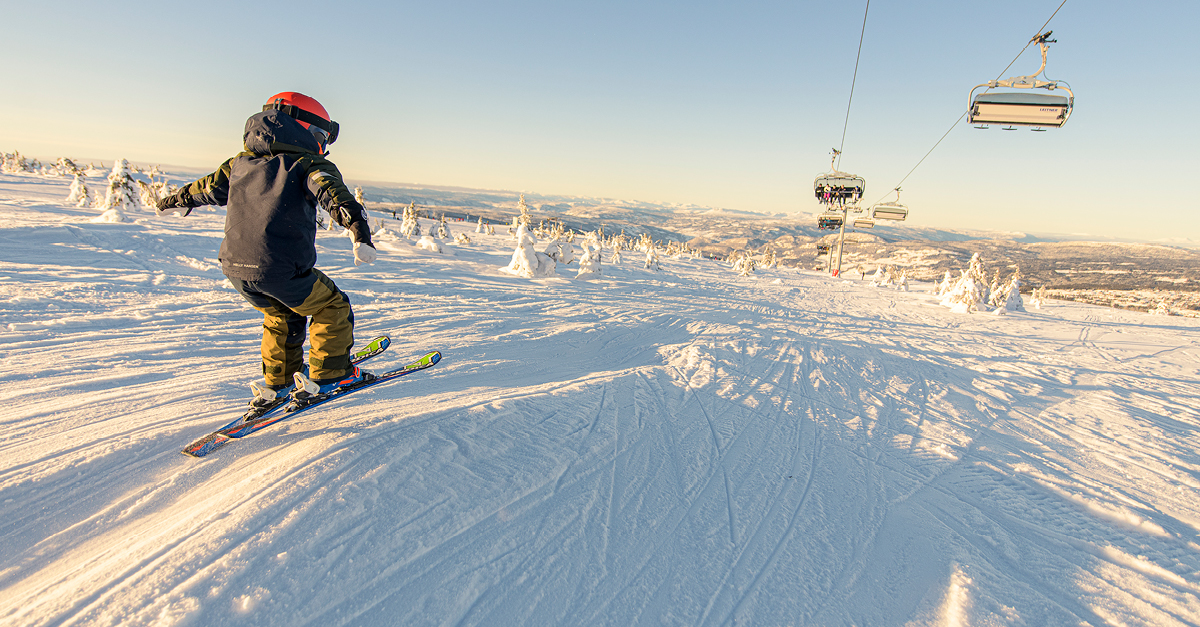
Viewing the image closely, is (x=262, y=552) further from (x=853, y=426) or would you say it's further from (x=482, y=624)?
(x=853, y=426)

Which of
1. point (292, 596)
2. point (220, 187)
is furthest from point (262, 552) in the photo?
point (220, 187)

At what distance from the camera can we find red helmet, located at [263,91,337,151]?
9.10ft

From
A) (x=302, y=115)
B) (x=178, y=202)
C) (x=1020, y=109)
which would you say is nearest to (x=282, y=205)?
(x=302, y=115)

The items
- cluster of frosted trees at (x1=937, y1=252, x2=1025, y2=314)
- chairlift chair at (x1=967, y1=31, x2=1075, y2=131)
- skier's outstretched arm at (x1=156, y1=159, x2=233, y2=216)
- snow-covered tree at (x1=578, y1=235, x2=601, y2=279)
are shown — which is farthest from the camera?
cluster of frosted trees at (x1=937, y1=252, x2=1025, y2=314)

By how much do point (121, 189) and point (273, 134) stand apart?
31299 millimetres

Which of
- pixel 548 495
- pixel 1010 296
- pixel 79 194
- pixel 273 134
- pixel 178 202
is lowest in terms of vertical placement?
pixel 1010 296

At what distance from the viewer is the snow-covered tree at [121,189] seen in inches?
874

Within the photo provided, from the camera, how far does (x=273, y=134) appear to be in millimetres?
2646

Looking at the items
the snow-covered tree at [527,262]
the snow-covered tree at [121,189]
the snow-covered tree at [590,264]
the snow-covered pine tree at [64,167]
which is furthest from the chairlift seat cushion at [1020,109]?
the snow-covered pine tree at [64,167]

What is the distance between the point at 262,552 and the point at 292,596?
0.32 m

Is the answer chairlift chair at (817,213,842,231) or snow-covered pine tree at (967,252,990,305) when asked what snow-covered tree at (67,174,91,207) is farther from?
snow-covered pine tree at (967,252,990,305)

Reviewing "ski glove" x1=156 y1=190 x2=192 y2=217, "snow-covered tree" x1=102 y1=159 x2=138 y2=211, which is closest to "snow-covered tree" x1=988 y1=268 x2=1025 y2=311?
"ski glove" x1=156 y1=190 x2=192 y2=217

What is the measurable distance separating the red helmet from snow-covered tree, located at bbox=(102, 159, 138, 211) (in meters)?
29.3

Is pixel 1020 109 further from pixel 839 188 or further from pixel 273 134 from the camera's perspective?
pixel 839 188
